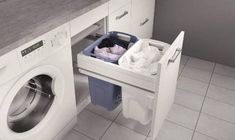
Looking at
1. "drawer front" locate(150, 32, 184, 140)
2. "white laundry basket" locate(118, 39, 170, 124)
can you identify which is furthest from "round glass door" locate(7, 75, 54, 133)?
"drawer front" locate(150, 32, 184, 140)

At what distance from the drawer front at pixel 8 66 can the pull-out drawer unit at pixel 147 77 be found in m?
0.50

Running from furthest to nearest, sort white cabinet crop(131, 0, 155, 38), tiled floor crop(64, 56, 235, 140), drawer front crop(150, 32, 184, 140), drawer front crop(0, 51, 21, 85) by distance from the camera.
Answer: white cabinet crop(131, 0, 155, 38) < tiled floor crop(64, 56, 235, 140) < drawer front crop(150, 32, 184, 140) < drawer front crop(0, 51, 21, 85)

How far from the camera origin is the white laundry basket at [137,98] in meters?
1.58

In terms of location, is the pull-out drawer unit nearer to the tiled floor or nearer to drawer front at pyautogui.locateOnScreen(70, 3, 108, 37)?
drawer front at pyautogui.locateOnScreen(70, 3, 108, 37)

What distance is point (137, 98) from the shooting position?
5.38ft

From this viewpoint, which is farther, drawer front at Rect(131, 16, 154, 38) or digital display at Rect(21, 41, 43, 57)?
drawer front at Rect(131, 16, 154, 38)

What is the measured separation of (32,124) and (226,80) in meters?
1.79

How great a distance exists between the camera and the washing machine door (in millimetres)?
1520

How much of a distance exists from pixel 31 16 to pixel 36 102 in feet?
1.80

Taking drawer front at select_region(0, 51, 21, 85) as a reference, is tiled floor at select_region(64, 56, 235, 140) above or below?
below

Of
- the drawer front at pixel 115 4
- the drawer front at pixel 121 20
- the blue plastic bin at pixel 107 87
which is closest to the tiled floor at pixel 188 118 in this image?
the blue plastic bin at pixel 107 87

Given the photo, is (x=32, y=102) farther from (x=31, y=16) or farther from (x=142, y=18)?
(x=142, y=18)

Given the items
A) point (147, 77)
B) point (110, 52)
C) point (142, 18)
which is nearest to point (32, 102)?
point (110, 52)

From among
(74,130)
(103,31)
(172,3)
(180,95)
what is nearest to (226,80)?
(180,95)
